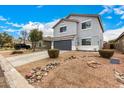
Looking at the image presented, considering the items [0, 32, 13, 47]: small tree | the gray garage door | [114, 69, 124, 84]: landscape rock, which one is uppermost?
[0, 32, 13, 47]: small tree

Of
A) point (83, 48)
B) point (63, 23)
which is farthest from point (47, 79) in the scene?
point (63, 23)

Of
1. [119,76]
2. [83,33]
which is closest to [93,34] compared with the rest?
[83,33]

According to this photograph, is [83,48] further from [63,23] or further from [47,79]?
[47,79]

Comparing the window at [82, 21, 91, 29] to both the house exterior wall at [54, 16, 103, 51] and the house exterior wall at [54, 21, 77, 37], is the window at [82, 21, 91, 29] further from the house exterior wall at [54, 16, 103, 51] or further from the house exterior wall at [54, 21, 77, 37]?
the house exterior wall at [54, 21, 77, 37]

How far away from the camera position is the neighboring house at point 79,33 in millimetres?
24906

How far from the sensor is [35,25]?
40781 mm

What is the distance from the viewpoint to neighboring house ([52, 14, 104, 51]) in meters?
24.9

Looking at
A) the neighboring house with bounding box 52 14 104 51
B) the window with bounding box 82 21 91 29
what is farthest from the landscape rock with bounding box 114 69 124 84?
the window with bounding box 82 21 91 29

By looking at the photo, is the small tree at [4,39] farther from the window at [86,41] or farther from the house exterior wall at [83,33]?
the window at [86,41]

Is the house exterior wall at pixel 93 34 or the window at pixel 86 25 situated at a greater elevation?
the window at pixel 86 25

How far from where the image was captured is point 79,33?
89.2 ft

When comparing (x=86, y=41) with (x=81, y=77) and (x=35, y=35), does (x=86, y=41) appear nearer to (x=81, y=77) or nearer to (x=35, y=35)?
(x=35, y=35)

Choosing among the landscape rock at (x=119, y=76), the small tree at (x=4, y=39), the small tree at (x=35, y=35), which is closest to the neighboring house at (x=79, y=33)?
the small tree at (x=35, y=35)

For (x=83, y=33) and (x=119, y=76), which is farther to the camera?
(x=83, y=33)
